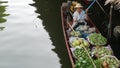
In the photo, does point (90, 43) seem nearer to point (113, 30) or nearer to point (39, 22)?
point (113, 30)

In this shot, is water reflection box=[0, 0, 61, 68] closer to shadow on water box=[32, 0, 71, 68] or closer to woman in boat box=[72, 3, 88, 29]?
shadow on water box=[32, 0, 71, 68]

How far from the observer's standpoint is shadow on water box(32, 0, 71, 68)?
40.0 feet

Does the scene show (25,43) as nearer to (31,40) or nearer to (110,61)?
(31,40)

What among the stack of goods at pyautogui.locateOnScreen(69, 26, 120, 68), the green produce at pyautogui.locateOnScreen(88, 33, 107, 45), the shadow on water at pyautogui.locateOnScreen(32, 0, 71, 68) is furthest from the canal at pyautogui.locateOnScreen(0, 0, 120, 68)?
the green produce at pyautogui.locateOnScreen(88, 33, 107, 45)

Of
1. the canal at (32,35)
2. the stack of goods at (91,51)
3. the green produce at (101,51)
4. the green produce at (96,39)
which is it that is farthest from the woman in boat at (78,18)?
the green produce at (101,51)

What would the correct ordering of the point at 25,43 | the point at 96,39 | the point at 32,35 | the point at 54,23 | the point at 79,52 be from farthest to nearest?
the point at 54,23, the point at 32,35, the point at 25,43, the point at 96,39, the point at 79,52

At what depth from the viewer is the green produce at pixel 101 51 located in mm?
10383

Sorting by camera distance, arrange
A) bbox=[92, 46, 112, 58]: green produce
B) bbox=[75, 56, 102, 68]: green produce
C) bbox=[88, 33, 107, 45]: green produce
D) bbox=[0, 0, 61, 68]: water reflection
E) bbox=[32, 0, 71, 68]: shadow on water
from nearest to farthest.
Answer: bbox=[75, 56, 102, 68]: green produce < bbox=[92, 46, 112, 58]: green produce < bbox=[88, 33, 107, 45]: green produce < bbox=[0, 0, 61, 68]: water reflection < bbox=[32, 0, 71, 68]: shadow on water

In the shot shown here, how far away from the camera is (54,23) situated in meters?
15.2

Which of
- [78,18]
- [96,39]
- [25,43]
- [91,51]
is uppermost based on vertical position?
[78,18]

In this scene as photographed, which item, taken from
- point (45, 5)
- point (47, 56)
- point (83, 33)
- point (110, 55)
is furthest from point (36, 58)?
point (45, 5)

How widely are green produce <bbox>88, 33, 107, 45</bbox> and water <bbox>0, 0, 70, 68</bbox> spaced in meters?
1.25

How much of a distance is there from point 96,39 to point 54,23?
13.5ft

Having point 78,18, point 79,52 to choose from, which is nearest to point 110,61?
point 79,52
